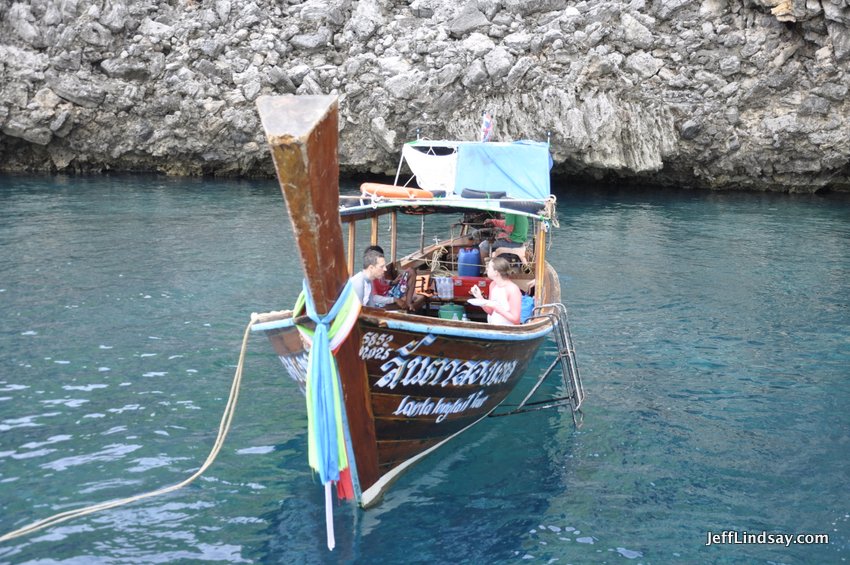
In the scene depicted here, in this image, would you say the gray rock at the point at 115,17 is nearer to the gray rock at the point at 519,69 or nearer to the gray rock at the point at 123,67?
the gray rock at the point at 123,67

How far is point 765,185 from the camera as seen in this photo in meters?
31.7

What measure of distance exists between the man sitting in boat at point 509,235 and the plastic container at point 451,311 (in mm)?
1990

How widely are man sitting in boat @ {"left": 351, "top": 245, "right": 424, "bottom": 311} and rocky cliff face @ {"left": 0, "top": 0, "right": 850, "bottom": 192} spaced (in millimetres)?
17472

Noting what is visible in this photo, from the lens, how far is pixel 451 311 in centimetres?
988

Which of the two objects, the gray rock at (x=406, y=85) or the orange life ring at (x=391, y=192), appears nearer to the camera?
the orange life ring at (x=391, y=192)

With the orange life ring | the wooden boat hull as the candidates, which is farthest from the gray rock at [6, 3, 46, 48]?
the wooden boat hull

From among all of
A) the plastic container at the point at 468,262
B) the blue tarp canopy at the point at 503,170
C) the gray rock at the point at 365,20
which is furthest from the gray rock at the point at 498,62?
the plastic container at the point at 468,262

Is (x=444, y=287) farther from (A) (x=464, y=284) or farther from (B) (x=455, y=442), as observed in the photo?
(B) (x=455, y=442)

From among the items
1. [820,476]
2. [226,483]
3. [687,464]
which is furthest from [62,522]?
[820,476]

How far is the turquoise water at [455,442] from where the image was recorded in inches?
256

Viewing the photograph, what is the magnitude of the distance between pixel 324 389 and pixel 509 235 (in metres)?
8.57

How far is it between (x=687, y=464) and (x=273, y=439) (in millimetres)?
4585

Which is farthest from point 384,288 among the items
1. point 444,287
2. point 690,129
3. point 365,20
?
point 690,129

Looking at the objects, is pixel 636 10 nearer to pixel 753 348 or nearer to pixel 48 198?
pixel 753 348
